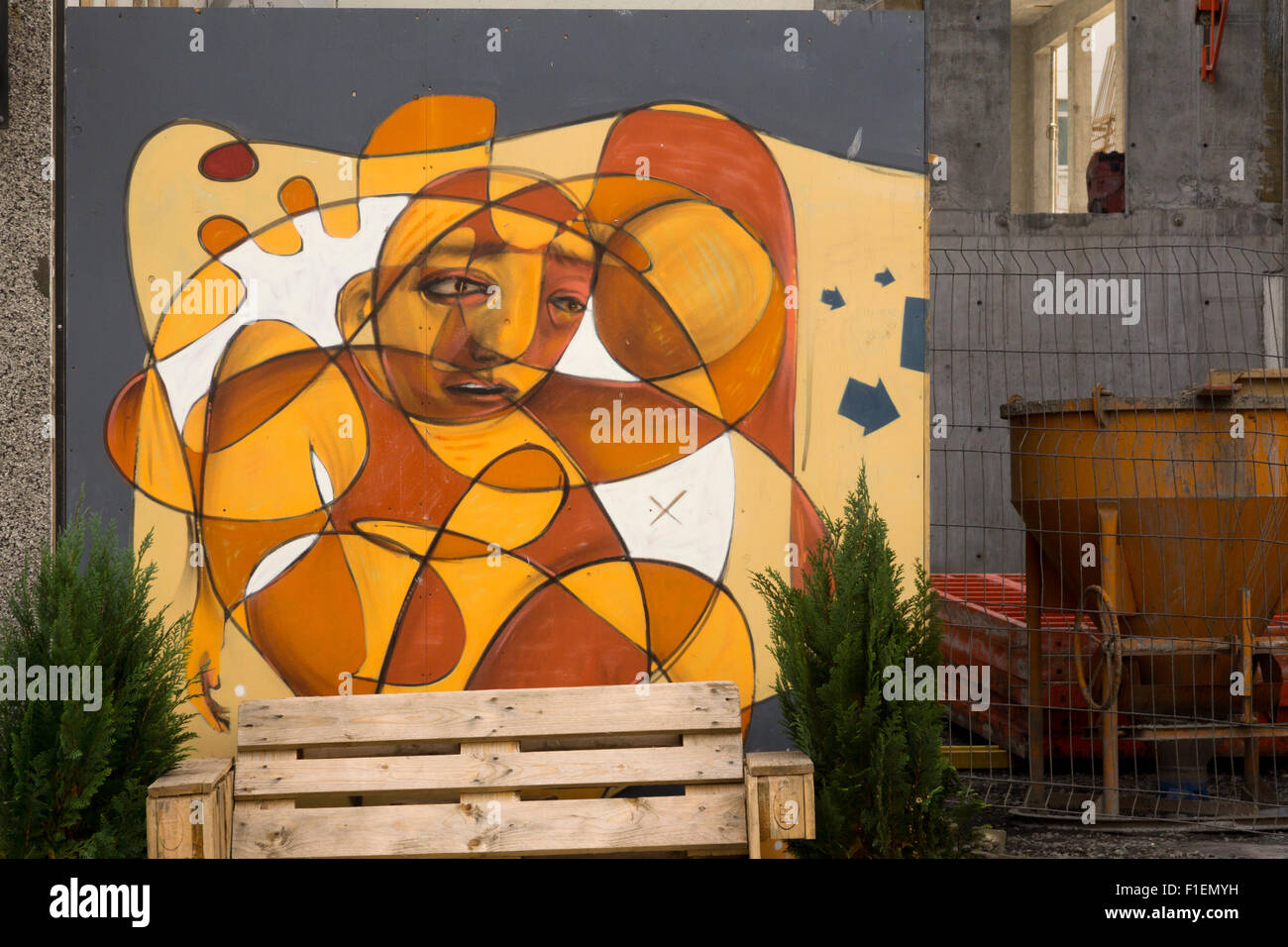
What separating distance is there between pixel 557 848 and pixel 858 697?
4.44 ft

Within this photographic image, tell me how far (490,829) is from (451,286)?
7.95ft

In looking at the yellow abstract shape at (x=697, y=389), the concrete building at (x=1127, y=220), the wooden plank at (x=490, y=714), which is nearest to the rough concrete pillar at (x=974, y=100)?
the concrete building at (x=1127, y=220)

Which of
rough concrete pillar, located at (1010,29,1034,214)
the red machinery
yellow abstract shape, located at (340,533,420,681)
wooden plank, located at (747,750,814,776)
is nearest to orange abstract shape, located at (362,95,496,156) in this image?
yellow abstract shape, located at (340,533,420,681)

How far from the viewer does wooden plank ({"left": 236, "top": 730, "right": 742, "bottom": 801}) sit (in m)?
4.50

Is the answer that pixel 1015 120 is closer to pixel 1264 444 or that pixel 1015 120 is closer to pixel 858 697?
pixel 1264 444

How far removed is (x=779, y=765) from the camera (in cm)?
430

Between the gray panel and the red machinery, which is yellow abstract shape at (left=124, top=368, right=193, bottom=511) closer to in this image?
the gray panel

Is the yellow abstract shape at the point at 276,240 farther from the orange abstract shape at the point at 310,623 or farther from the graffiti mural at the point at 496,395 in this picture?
the orange abstract shape at the point at 310,623

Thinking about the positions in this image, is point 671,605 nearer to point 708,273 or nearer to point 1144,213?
point 708,273

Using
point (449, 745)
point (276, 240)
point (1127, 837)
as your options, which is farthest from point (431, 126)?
point (1127, 837)

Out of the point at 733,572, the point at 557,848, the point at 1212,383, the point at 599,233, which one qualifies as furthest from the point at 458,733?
the point at 1212,383

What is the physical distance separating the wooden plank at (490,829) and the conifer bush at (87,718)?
1.45 ft

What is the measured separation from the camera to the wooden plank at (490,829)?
4375 millimetres

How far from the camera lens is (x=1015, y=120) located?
17312mm
